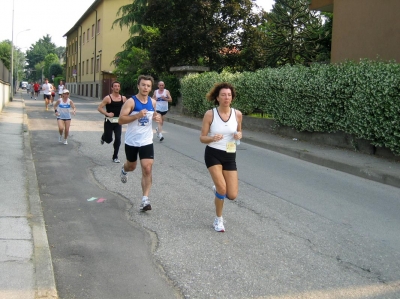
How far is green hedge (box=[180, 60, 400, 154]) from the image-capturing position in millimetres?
10570

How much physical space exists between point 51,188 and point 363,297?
18.2 feet

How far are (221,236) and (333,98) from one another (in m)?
7.87

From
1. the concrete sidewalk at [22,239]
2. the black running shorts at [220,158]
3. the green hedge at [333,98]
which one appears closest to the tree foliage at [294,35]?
the green hedge at [333,98]

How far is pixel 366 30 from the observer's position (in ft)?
51.4

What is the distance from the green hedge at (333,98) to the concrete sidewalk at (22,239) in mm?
7314

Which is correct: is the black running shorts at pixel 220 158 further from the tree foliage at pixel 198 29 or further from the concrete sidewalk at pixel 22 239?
the tree foliage at pixel 198 29

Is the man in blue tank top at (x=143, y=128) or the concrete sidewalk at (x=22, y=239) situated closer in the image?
the concrete sidewalk at (x=22, y=239)

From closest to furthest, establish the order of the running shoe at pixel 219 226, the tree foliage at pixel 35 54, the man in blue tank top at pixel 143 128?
the running shoe at pixel 219 226
the man in blue tank top at pixel 143 128
the tree foliage at pixel 35 54

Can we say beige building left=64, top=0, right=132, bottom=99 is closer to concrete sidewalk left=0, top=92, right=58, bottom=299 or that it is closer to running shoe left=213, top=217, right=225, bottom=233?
concrete sidewalk left=0, top=92, right=58, bottom=299

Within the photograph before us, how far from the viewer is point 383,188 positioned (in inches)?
353

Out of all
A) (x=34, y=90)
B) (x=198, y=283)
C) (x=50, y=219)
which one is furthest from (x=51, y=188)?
(x=34, y=90)

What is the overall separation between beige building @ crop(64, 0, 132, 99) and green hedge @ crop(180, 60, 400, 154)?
29787mm

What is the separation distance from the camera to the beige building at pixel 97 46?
49656 millimetres

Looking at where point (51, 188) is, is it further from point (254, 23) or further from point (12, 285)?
point (254, 23)
